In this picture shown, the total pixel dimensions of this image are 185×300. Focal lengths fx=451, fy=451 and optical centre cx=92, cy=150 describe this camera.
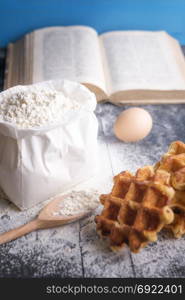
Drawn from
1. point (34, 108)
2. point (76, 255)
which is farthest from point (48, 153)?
point (76, 255)

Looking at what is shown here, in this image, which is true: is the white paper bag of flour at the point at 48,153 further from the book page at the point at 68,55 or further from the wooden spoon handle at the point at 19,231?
the book page at the point at 68,55

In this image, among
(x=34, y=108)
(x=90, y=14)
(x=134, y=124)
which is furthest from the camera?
Result: (x=90, y=14)

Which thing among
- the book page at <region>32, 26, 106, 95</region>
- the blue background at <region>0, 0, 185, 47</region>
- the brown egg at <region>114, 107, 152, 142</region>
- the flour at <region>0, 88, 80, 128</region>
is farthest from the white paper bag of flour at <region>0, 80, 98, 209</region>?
the blue background at <region>0, 0, 185, 47</region>

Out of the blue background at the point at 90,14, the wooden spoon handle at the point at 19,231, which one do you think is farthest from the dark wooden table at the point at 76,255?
the blue background at the point at 90,14

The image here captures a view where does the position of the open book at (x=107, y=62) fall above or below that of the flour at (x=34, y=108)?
above

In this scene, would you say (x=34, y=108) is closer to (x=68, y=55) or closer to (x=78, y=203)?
(x=78, y=203)

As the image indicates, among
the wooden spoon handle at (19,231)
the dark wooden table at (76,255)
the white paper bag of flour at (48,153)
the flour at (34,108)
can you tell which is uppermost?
the flour at (34,108)

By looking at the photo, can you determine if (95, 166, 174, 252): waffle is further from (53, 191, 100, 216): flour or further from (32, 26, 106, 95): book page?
(32, 26, 106, 95): book page
